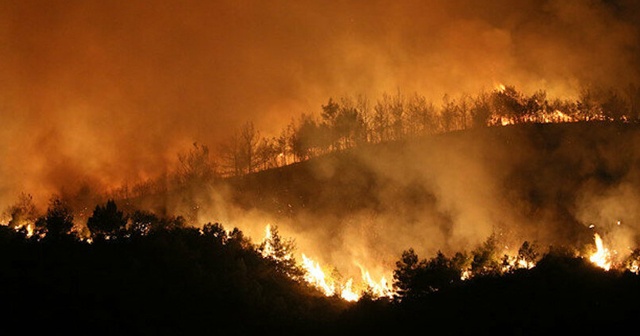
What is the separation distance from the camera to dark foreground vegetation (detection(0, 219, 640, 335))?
17203 mm

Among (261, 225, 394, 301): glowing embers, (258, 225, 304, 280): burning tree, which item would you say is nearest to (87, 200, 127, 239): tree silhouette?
(258, 225, 304, 280): burning tree

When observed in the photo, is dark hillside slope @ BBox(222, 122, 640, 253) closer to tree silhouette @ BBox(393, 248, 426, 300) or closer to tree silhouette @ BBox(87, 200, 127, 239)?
tree silhouette @ BBox(393, 248, 426, 300)

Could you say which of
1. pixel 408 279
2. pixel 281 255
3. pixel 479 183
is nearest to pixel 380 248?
pixel 479 183

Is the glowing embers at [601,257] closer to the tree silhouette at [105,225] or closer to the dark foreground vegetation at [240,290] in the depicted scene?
the dark foreground vegetation at [240,290]

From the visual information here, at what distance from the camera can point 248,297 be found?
2061 centimetres

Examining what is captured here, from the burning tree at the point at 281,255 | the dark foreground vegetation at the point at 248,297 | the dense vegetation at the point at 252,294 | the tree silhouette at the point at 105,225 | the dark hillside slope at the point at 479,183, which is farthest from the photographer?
the dark hillside slope at the point at 479,183

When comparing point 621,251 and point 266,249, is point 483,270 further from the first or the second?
point 266,249

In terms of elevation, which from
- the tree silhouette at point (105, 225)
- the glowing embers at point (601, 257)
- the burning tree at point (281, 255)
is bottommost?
the glowing embers at point (601, 257)

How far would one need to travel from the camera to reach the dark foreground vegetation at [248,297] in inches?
677

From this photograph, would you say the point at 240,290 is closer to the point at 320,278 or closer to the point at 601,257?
the point at 320,278

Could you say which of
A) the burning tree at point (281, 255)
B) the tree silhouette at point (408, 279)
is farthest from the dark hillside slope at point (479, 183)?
the tree silhouette at point (408, 279)

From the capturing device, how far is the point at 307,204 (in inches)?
1746

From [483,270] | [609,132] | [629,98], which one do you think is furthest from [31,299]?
[629,98]

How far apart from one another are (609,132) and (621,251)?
2366 centimetres
